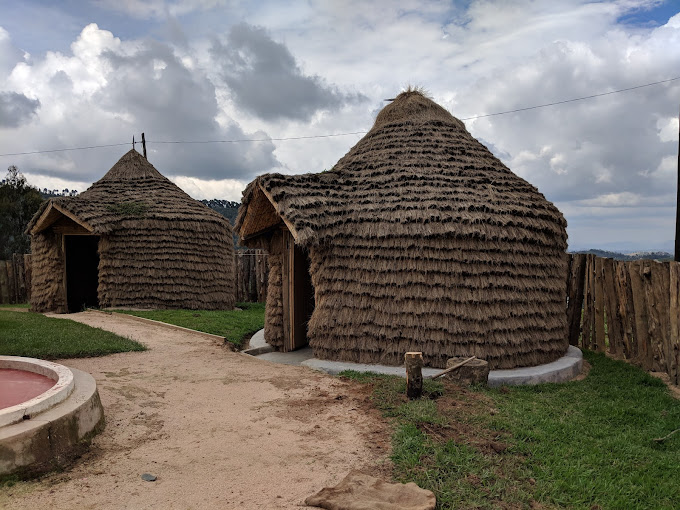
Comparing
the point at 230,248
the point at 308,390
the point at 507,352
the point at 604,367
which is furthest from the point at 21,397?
the point at 230,248

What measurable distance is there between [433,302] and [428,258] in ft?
2.31

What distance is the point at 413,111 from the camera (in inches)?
433

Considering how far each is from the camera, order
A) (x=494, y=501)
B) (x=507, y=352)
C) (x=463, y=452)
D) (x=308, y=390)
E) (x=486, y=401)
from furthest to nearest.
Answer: (x=507, y=352), (x=308, y=390), (x=486, y=401), (x=463, y=452), (x=494, y=501)

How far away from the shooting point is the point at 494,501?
155 inches

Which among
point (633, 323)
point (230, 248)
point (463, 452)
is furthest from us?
point (230, 248)

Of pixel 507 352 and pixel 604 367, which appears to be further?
pixel 604 367

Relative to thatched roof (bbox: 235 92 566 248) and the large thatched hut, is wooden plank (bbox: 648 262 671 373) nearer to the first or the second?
the large thatched hut

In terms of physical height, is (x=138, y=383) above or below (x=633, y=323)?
below

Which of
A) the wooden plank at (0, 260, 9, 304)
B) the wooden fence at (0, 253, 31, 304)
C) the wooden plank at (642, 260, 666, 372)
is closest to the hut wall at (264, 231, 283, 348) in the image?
the wooden plank at (642, 260, 666, 372)

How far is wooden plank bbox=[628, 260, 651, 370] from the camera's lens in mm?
8195

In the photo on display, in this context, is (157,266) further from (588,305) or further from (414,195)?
(588,305)

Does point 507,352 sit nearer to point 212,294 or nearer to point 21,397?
point 21,397

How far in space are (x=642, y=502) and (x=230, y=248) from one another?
15440mm

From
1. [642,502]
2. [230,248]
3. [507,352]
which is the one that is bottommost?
[642,502]
